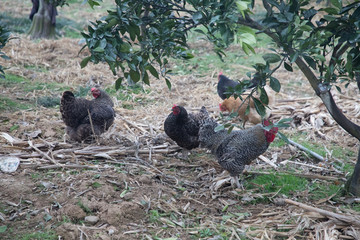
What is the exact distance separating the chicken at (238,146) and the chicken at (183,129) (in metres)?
0.54

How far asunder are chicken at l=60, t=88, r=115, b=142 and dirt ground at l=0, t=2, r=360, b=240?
0.65ft

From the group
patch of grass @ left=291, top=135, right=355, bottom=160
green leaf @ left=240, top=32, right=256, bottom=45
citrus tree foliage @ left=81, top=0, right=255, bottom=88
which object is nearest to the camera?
green leaf @ left=240, top=32, right=256, bottom=45

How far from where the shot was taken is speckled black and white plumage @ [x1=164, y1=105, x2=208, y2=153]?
5.67m

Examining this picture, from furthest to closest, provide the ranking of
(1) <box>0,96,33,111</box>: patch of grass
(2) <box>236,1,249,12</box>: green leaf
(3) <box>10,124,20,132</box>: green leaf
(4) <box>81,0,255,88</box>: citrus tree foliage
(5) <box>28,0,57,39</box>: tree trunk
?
(5) <box>28,0,57,39</box>: tree trunk
(1) <box>0,96,33,111</box>: patch of grass
(3) <box>10,124,20,132</box>: green leaf
(4) <box>81,0,255,88</box>: citrus tree foliage
(2) <box>236,1,249,12</box>: green leaf

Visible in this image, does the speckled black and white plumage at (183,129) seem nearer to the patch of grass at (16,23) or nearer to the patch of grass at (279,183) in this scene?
the patch of grass at (279,183)

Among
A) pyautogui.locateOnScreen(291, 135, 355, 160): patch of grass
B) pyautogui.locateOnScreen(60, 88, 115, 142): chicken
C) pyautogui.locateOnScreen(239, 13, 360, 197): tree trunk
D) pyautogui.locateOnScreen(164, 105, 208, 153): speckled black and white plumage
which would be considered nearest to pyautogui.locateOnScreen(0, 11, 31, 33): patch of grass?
pyautogui.locateOnScreen(60, 88, 115, 142): chicken

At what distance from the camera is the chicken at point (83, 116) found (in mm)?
5863

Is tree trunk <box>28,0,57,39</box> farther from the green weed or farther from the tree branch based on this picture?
the tree branch

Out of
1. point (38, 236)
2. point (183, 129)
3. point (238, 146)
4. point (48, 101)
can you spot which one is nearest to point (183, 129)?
point (183, 129)

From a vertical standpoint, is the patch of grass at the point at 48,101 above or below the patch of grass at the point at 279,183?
below

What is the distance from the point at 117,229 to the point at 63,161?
5.74 feet

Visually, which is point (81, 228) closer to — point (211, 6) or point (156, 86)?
point (211, 6)

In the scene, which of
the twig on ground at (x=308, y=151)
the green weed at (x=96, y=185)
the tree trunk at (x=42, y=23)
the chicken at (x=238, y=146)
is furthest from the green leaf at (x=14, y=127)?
the tree trunk at (x=42, y=23)

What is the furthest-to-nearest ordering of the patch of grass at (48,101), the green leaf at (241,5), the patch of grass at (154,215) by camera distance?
the patch of grass at (48,101), the patch of grass at (154,215), the green leaf at (241,5)
